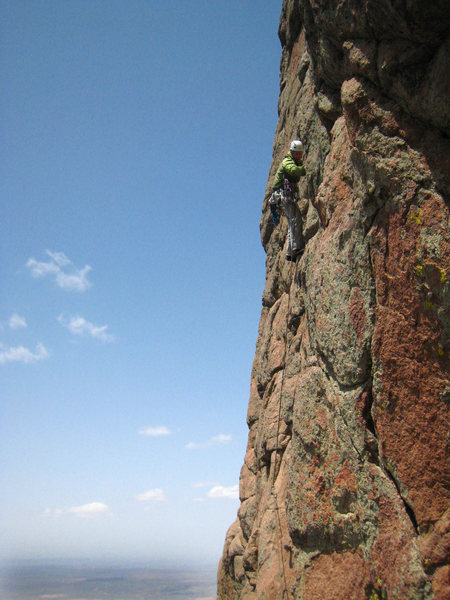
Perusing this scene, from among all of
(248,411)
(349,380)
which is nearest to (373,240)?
(349,380)

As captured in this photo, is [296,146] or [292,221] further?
[292,221]

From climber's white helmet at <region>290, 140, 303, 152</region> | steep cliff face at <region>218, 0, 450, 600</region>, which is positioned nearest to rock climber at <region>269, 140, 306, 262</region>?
climber's white helmet at <region>290, 140, 303, 152</region>

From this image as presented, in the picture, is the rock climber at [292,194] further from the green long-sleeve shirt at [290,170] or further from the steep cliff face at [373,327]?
→ the steep cliff face at [373,327]

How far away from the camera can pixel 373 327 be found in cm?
805

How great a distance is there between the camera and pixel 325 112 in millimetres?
10445

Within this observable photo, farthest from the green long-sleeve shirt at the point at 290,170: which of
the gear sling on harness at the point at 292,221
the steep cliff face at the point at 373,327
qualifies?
the steep cliff face at the point at 373,327

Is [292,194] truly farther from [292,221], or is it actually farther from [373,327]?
[373,327]

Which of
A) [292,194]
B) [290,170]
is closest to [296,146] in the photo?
[290,170]

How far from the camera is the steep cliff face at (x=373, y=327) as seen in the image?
22.2ft

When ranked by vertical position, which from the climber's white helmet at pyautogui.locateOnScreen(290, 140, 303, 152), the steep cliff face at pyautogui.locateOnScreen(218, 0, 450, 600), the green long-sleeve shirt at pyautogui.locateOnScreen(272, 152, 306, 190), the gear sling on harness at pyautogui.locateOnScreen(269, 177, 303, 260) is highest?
the climber's white helmet at pyautogui.locateOnScreen(290, 140, 303, 152)

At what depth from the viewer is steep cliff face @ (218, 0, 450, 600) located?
22.2 feet

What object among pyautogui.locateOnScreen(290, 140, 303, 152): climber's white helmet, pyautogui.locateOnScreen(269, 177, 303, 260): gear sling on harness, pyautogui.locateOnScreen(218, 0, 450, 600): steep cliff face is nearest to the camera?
pyautogui.locateOnScreen(218, 0, 450, 600): steep cliff face

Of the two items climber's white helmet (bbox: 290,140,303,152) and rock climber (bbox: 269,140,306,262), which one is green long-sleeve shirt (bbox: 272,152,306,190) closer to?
rock climber (bbox: 269,140,306,262)

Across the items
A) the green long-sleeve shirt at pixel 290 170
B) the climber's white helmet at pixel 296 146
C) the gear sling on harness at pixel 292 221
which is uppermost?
the climber's white helmet at pixel 296 146
